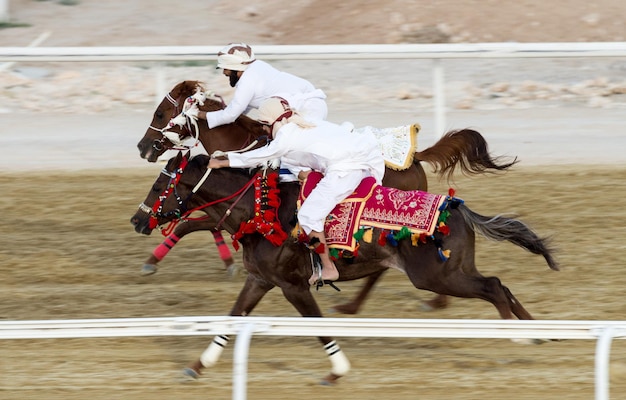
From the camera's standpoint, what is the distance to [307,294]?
7543mm

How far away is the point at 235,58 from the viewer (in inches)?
351

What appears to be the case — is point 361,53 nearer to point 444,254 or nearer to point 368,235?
point 368,235

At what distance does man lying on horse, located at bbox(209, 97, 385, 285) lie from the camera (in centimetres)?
739

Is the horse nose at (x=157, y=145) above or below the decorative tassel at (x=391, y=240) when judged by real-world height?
above

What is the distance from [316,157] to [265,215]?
1.52ft

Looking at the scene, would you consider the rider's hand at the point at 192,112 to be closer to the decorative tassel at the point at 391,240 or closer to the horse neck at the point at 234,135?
the horse neck at the point at 234,135

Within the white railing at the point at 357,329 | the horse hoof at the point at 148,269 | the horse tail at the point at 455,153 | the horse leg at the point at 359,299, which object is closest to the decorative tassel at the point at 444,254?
the horse leg at the point at 359,299

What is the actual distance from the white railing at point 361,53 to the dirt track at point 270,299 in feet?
3.75

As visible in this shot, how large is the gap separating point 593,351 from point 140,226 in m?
2.95

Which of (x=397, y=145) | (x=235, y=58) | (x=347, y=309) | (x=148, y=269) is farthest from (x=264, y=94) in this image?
(x=148, y=269)

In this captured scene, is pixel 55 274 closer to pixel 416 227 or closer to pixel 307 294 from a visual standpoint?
pixel 307 294

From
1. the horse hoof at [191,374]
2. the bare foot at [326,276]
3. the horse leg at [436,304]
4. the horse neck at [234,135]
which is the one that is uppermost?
the horse neck at [234,135]

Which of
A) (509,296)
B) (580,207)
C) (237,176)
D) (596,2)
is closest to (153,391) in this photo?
(237,176)

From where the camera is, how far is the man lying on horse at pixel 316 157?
7.39m
